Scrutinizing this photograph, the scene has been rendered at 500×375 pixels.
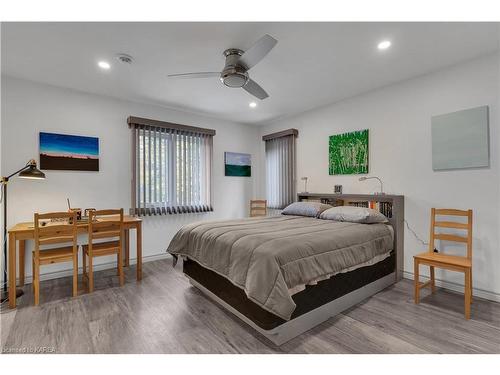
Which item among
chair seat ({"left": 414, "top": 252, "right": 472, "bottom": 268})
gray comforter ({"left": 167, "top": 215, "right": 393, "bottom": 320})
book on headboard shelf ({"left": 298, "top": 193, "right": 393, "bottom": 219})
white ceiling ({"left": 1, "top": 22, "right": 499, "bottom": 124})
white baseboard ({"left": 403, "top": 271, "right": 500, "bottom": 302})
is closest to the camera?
gray comforter ({"left": 167, "top": 215, "right": 393, "bottom": 320})

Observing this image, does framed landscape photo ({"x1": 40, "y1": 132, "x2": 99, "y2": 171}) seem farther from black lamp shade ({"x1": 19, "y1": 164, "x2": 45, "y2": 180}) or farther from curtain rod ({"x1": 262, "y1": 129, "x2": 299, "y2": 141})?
curtain rod ({"x1": 262, "y1": 129, "x2": 299, "y2": 141})

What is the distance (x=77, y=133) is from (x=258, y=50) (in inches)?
121

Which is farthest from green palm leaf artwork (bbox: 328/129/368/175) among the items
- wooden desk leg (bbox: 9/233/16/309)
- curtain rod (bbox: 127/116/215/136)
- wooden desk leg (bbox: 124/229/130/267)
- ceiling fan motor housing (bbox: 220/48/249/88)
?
wooden desk leg (bbox: 9/233/16/309)

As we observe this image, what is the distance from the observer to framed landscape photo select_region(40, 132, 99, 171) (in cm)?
336

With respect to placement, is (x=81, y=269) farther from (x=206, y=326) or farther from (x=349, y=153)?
(x=349, y=153)

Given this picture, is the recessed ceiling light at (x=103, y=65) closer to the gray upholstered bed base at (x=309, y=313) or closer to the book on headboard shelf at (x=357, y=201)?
the gray upholstered bed base at (x=309, y=313)

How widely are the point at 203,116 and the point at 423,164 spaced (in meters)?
3.77

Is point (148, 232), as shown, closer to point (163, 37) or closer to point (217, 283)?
point (217, 283)

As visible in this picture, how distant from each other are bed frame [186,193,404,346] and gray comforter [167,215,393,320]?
0.28m

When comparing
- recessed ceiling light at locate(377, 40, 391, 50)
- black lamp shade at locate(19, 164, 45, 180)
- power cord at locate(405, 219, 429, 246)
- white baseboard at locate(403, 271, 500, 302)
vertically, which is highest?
recessed ceiling light at locate(377, 40, 391, 50)

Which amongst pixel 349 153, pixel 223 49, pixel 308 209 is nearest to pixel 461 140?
pixel 349 153

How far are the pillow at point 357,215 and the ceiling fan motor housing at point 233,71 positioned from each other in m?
2.10

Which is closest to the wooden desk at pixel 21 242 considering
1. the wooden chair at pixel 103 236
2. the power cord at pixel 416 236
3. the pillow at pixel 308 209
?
the wooden chair at pixel 103 236

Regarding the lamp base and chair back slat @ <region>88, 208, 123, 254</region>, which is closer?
the lamp base
